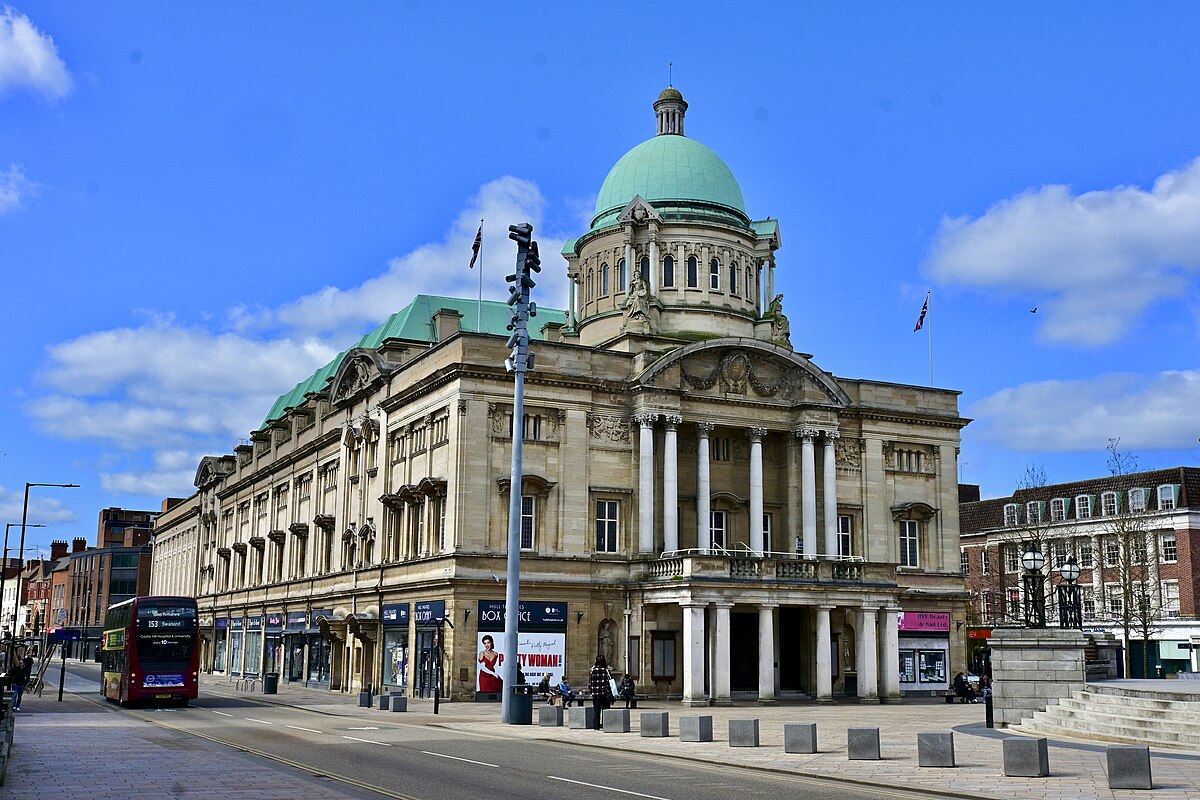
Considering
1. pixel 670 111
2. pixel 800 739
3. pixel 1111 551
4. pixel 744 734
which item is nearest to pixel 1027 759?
pixel 800 739

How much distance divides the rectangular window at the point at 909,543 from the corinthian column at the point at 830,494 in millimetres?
5826

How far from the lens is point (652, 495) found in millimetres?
54594

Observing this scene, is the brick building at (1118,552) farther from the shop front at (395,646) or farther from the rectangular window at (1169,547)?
the shop front at (395,646)

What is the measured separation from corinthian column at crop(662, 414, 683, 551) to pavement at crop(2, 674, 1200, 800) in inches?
478

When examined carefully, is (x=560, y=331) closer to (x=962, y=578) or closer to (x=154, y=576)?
(x=962, y=578)

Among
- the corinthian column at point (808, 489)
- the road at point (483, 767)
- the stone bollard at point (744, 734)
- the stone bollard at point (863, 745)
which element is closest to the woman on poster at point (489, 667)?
the road at point (483, 767)

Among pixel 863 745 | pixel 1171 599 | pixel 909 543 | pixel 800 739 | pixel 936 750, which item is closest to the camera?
pixel 936 750

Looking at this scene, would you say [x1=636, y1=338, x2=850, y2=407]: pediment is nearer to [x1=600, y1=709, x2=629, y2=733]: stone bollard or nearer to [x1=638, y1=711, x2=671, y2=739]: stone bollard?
[x1=600, y1=709, x2=629, y2=733]: stone bollard

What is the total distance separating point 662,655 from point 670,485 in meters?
7.30

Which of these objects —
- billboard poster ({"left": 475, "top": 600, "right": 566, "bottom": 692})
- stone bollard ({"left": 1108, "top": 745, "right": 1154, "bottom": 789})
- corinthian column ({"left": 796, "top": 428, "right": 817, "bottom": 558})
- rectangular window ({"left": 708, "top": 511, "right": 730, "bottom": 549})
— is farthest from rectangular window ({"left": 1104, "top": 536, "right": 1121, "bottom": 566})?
stone bollard ({"left": 1108, "top": 745, "right": 1154, "bottom": 789})

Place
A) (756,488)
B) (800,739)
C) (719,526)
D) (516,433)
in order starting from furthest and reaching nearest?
1. (719,526)
2. (756,488)
3. (516,433)
4. (800,739)

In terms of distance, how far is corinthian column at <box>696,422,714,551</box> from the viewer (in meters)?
55.3

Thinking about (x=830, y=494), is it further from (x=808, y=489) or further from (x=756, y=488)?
(x=756, y=488)

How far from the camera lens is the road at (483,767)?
63.7ft
